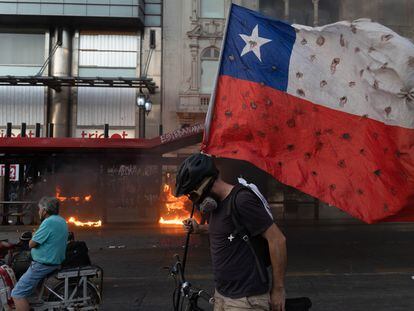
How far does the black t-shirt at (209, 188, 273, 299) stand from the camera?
2518 mm

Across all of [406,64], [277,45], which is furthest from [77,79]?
[406,64]

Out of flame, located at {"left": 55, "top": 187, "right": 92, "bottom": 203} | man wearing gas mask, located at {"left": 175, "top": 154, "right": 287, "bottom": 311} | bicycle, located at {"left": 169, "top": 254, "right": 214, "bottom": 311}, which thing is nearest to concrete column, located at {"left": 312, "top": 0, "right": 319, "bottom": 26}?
flame, located at {"left": 55, "top": 187, "right": 92, "bottom": 203}

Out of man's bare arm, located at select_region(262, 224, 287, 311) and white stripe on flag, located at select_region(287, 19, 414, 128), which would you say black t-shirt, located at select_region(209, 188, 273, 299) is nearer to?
man's bare arm, located at select_region(262, 224, 287, 311)

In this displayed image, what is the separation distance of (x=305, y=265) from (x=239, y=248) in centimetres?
656

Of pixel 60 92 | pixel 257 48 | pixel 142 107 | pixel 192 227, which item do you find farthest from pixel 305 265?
pixel 60 92

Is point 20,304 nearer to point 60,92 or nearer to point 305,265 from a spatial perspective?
point 305,265

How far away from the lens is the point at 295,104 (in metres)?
5.39

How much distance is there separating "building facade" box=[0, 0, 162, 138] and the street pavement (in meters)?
8.52

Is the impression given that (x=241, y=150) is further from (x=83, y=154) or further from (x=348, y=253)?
(x=83, y=154)

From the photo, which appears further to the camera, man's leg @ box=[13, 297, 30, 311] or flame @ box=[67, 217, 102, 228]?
flame @ box=[67, 217, 102, 228]

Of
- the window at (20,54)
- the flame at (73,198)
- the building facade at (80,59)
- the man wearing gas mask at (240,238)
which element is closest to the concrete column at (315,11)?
the building facade at (80,59)

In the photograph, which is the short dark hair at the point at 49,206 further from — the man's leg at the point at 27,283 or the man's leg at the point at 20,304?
the man's leg at the point at 20,304

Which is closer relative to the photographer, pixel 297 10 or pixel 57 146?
pixel 57 146

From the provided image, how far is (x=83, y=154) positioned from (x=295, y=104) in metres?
9.89
